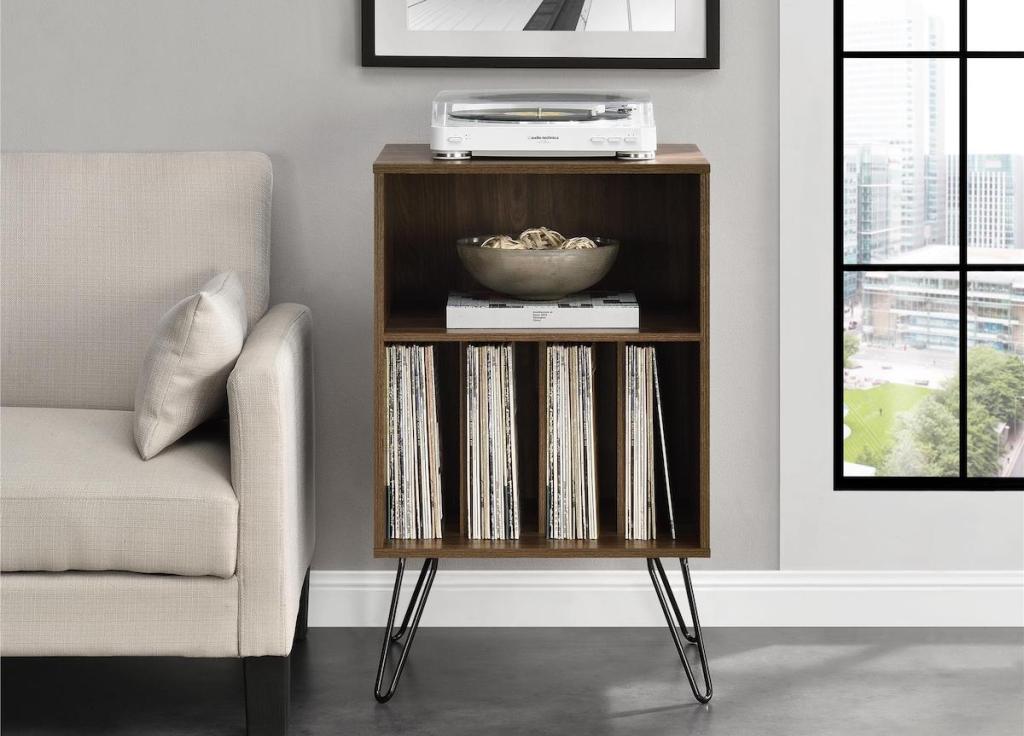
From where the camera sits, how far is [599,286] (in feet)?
8.27

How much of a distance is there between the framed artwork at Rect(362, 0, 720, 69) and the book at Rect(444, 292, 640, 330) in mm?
626

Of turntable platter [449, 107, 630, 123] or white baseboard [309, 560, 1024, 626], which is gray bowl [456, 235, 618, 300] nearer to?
turntable platter [449, 107, 630, 123]

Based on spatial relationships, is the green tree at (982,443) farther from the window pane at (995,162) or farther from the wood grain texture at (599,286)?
the wood grain texture at (599,286)

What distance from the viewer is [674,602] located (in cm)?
235

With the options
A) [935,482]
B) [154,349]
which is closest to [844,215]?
[935,482]

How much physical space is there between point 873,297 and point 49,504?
1774 millimetres

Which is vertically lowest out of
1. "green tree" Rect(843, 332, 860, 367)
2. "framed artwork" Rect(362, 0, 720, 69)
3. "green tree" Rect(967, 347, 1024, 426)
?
"green tree" Rect(967, 347, 1024, 426)

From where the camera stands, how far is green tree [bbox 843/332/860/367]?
2.62m

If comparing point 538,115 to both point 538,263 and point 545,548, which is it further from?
point 545,548

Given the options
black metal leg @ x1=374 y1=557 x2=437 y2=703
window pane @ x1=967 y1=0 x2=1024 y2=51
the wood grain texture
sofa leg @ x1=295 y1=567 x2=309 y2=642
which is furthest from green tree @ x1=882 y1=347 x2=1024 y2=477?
sofa leg @ x1=295 y1=567 x2=309 y2=642

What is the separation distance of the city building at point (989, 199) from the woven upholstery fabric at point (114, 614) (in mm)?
1751

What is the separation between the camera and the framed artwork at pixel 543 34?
2.47 metres

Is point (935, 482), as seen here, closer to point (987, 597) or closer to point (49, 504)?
point (987, 597)

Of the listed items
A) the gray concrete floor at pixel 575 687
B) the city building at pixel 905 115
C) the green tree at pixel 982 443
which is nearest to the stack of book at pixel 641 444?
the gray concrete floor at pixel 575 687
